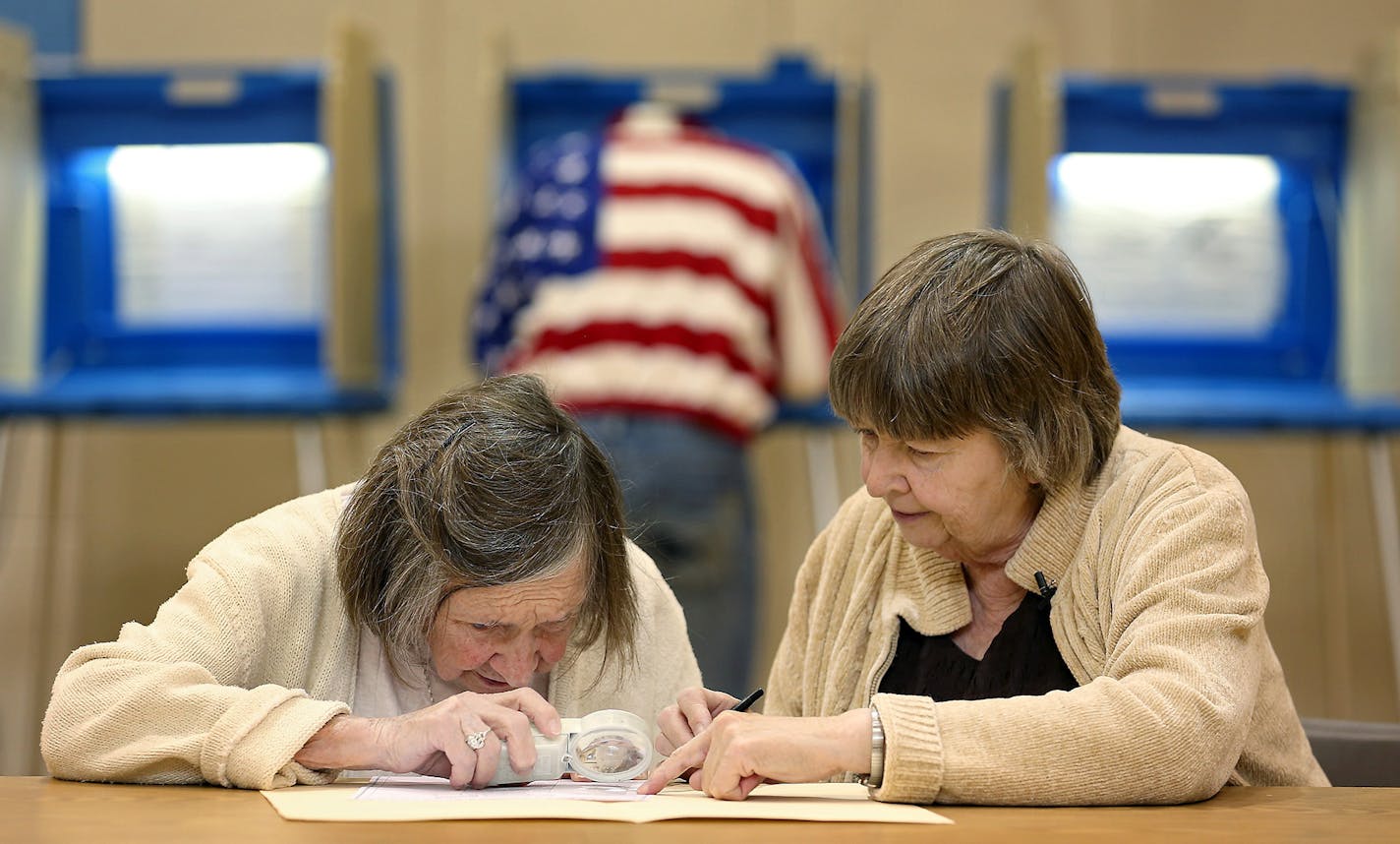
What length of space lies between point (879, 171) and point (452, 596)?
3.16m

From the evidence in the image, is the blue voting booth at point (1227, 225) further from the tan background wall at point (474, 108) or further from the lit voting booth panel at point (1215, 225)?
the tan background wall at point (474, 108)

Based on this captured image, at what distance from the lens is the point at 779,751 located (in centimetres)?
143

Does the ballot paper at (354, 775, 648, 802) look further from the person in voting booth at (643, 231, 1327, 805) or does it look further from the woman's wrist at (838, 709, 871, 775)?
the woman's wrist at (838, 709, 871, 775)

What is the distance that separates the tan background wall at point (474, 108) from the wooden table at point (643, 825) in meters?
3.13

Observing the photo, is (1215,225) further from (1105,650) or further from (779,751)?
(779,751)

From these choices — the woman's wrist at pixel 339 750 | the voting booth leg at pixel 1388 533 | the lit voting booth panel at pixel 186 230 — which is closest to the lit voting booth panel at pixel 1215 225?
the voting booth leg at pixel 1388 533

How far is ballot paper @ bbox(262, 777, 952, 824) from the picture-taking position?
1339 mm

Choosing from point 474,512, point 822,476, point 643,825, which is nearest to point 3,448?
point 822,476

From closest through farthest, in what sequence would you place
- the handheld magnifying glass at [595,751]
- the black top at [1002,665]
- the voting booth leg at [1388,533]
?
the handheld magnifying glass at [595,751], the black top at [1002,665], the voting booth leg at [1388,533]

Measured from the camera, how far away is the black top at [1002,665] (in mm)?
1768

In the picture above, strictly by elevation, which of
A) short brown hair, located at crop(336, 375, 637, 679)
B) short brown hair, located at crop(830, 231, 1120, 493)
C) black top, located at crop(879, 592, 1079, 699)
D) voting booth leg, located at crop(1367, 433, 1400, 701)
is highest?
short brown hair, located at crop(830, 231, 1120, 493)

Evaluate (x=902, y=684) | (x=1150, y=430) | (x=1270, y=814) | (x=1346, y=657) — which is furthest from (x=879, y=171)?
(x=1270, y=814)

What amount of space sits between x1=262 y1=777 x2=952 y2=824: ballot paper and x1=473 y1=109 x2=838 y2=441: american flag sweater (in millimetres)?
1781

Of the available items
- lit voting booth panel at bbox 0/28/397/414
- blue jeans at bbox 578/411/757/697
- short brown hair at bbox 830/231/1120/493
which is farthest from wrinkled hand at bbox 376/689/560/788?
lit voting booth panel at bbox 0/28/397/414
